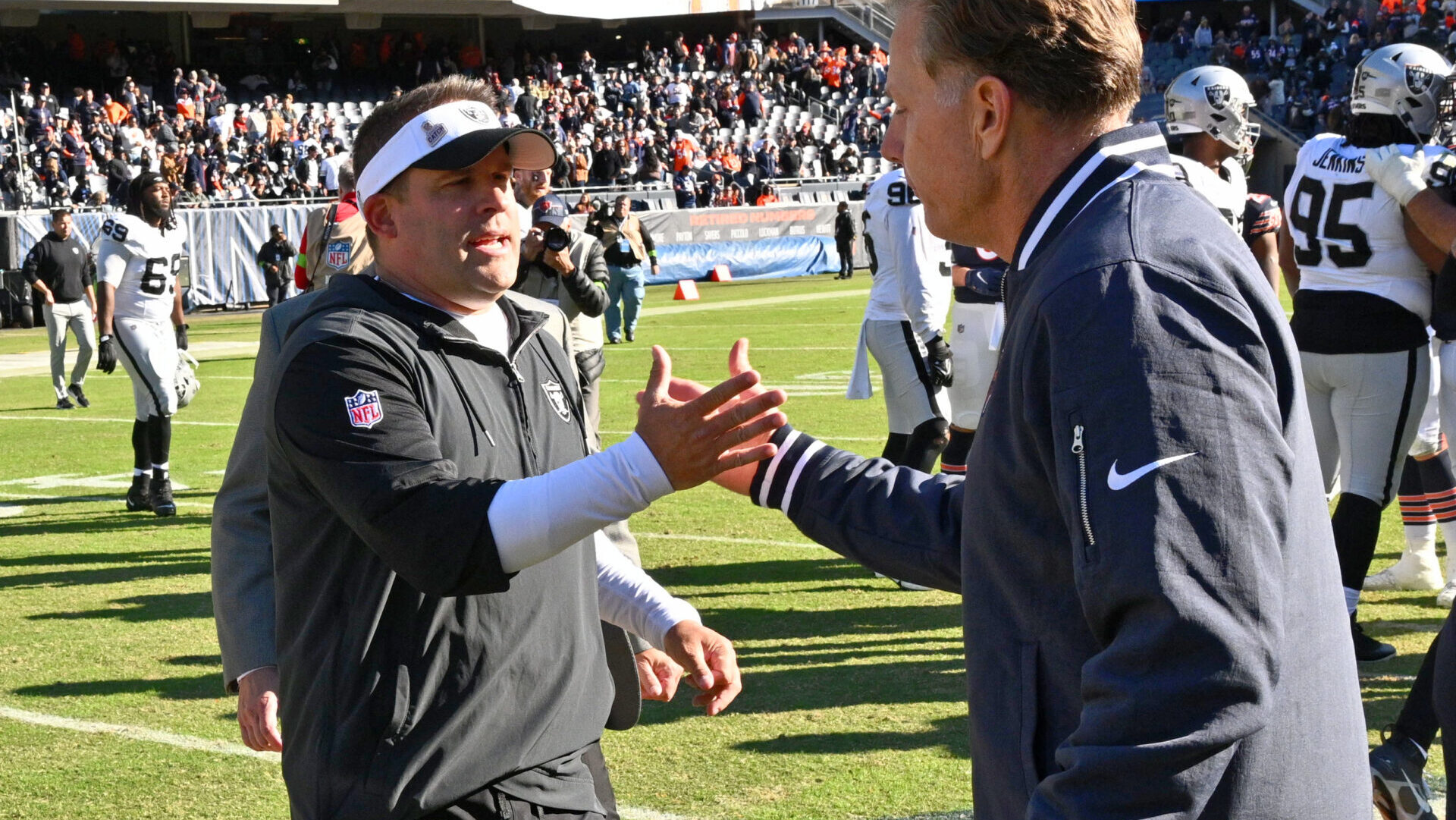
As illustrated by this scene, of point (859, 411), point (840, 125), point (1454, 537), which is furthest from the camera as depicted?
point (840, 125)

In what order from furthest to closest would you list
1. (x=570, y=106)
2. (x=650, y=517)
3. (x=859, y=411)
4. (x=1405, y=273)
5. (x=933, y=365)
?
(x=570, y=106) < (x=859, y=411) < (x=650, y=517) < (x=933, y=365) < (x=1405, y=273)

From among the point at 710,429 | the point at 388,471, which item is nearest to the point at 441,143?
the point at 388,471

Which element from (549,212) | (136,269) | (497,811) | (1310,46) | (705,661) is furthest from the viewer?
(1310,46)

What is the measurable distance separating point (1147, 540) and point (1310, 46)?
49.7m

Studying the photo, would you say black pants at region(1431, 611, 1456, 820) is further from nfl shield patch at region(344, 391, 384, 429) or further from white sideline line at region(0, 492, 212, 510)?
white sideline line at region(0, 492, 212, 510)

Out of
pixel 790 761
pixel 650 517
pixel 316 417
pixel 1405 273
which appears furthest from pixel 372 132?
pixel 650 517

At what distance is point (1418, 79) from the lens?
601 cm

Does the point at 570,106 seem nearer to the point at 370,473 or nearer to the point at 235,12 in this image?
the point at 235,12

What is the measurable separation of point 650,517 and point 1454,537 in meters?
4.69

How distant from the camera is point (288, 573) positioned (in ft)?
8.54

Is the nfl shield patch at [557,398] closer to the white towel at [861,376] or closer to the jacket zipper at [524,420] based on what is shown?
the jacket zipper at [524,420]

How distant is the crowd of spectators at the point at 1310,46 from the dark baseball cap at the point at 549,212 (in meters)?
38.6

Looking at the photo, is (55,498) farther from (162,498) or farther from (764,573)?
(764,573)

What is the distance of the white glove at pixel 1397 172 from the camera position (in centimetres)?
587
